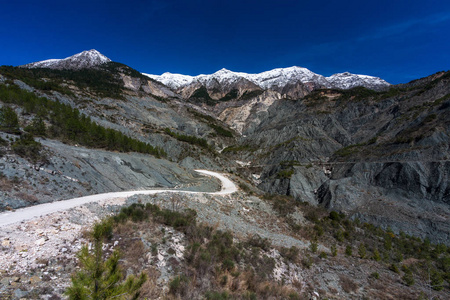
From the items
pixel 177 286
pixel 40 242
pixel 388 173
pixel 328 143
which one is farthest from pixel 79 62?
pixel 177 286

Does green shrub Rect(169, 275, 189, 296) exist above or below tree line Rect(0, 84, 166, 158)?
below

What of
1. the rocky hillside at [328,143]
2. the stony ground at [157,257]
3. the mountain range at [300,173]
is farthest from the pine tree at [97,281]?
the rocky hillside at [328,143]

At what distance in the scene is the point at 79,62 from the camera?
6117 inches

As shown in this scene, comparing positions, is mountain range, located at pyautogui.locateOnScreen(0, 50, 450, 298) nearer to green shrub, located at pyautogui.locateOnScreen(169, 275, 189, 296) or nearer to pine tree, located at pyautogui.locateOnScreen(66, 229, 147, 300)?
green shrub, located at pyautogui.locateOnScreen(169, 275, 189, 296)

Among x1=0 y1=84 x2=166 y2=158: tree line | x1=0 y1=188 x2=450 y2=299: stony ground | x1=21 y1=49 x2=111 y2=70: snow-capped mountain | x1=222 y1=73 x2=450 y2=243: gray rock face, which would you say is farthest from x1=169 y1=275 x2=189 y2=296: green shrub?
x1=21 y1=49 x2=111 y2=70: snow-capped mountain

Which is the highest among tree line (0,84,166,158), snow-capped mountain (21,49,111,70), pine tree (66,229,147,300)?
snow-capped mountain (21,49,111,70)

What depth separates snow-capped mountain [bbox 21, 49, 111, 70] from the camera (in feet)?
495

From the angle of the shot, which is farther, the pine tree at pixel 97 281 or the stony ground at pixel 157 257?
the stony ground at pixel 157 257

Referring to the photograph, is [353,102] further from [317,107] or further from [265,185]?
[265,185]

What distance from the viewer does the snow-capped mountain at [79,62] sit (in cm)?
15075

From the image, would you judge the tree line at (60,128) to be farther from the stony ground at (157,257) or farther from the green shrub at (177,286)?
the green shrub at (177,286)

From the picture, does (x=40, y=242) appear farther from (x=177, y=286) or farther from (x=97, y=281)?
(x=97, y=281)

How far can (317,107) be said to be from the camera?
95.3 metres

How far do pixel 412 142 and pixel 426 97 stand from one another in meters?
40.6
